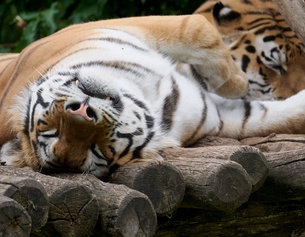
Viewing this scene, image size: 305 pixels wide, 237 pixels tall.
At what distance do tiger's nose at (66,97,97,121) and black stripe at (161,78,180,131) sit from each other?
51 centimetres

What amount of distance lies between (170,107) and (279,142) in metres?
0.46

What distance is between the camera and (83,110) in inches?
114

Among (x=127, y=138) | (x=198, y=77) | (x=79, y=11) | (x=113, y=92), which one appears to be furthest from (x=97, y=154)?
(x=79, y=11)

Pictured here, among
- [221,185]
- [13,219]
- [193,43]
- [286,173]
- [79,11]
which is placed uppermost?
[13,219]

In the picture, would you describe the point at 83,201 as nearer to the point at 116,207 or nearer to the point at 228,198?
the point at 116,207

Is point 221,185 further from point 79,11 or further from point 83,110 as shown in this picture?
point 79,11

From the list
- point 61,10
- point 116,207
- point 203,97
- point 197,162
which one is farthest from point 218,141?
point 61,10

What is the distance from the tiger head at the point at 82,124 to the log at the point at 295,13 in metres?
0.77

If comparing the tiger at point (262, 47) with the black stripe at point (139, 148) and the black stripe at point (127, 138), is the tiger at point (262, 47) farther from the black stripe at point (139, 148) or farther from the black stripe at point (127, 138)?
the black stripe at point (127, 138)

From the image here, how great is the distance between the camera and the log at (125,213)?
104 inches

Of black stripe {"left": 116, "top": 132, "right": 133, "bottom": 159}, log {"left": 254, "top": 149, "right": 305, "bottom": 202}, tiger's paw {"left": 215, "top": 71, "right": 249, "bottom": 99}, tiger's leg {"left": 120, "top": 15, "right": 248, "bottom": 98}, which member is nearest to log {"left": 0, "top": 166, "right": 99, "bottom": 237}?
black stripe {"left": 116, "top": 132, "right": 133, "bottom": 159}

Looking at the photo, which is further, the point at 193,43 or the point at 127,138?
the point at 193,43

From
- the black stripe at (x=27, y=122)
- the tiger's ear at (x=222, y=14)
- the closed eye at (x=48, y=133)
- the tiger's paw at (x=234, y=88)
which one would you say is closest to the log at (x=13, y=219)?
the closed eye at (x=48, y=133)

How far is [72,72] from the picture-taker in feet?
10.8
